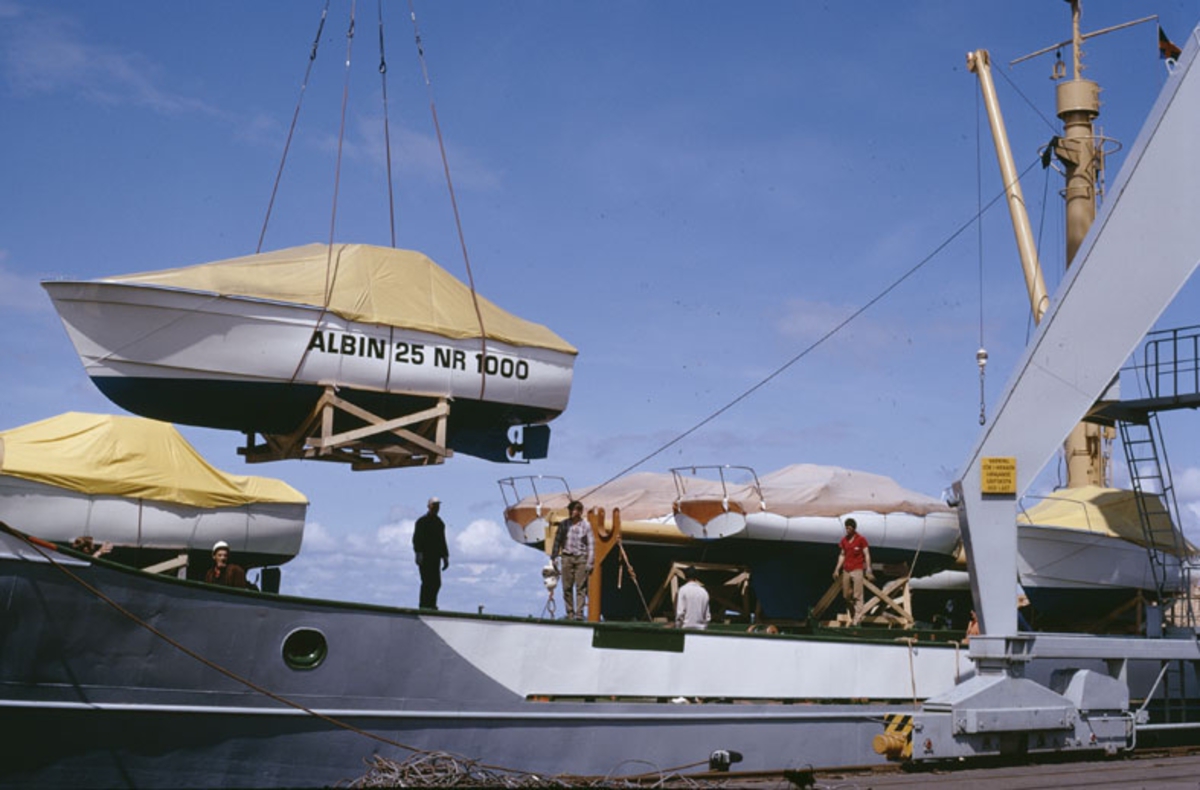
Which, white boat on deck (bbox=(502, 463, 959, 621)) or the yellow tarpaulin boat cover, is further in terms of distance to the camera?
the yellow tarpaulin boat cover

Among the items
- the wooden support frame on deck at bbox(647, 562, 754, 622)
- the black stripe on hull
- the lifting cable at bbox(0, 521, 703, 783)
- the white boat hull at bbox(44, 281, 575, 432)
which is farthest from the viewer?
the wooden support frame on deck at bbox(647, 562, 754, 622)

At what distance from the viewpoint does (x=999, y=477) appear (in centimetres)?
1409

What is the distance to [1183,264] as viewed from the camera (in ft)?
46.3

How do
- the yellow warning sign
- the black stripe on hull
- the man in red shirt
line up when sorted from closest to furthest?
the black stripe on hull, the yellow warning sign, the man in red shirt

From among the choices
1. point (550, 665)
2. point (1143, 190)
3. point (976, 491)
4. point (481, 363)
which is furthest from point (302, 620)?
point (1143, 190)

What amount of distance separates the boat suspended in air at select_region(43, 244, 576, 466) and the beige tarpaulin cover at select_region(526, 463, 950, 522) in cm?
428

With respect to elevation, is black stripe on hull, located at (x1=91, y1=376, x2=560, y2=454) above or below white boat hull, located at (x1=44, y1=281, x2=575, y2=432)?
below

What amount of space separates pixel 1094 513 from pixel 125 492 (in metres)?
16.7

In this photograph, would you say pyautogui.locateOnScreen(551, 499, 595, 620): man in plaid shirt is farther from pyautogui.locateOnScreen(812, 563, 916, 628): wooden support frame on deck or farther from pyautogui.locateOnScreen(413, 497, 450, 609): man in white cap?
pyautogui.locateOnScreen(812, 563, 916, 628): wooden support frame on deck

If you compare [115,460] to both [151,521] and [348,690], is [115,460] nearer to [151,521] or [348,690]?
[151,521]

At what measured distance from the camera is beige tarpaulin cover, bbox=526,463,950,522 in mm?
17719

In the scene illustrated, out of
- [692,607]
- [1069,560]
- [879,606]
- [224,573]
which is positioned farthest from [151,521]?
[1069,560]

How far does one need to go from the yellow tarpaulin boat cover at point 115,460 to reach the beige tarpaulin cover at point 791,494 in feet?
29.7

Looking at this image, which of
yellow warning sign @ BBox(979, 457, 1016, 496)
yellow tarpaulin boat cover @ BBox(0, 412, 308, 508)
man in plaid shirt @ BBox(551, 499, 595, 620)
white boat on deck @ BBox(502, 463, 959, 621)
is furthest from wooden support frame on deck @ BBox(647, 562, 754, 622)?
yellow tarpaulin boat cover @ BBox(0, 412, 308, 508)
